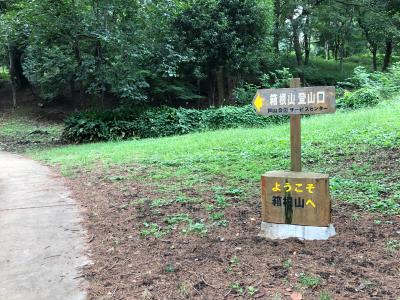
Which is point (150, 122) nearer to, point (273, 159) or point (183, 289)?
point (273, 159)

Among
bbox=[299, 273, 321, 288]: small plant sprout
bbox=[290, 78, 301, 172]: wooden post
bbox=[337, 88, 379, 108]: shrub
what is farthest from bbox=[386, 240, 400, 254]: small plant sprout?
bbox=[337, 88, 379, 108]: shrub

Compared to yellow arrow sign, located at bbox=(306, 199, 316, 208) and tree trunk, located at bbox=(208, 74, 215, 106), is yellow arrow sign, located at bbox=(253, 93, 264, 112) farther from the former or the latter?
tree trunk, located at bbox=(208, 74, 215, 106)

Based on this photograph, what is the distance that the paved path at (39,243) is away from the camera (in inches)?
137

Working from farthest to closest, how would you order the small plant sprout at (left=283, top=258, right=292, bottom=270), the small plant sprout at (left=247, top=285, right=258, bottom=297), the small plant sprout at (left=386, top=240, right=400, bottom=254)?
the small plant sprout at (left=386, top=240, right=400, bottom=254) < the small plant sprout at (left=283, top=258, right=292, bottom=270) < the small plant sprout at (left=247, top=285, right=258, bottom=297)

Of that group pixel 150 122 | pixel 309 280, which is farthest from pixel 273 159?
pixel 150 122

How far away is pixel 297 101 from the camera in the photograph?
4.02 metres

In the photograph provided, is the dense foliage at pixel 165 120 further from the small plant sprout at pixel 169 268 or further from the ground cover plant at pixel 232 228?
the small plant sprout at pixel 169 268

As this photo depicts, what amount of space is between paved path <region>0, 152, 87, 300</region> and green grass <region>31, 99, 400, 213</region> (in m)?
1.47

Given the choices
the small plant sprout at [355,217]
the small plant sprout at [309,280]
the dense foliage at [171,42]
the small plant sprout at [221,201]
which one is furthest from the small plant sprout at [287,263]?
the dense foliage at [171,42]

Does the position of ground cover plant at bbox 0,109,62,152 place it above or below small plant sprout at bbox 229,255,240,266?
above

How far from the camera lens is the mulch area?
3168mm

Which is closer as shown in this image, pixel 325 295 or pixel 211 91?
pixel 325 295

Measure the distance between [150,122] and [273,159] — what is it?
338 inches

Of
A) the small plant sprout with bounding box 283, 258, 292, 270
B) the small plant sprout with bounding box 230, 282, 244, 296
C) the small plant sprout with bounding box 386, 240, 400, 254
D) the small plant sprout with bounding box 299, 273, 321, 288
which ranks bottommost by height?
the small plant sprout with bounding box 230, 282, 244, 296
